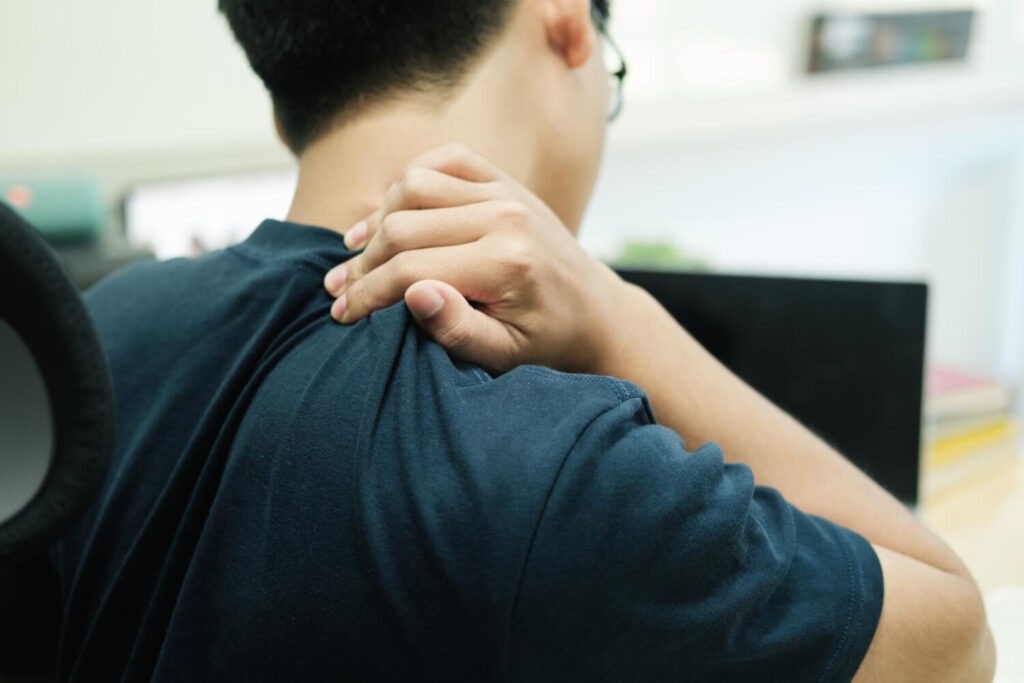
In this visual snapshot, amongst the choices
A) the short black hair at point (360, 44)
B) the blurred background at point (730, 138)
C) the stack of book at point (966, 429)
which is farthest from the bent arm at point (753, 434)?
the blurred background at point (730, 138)

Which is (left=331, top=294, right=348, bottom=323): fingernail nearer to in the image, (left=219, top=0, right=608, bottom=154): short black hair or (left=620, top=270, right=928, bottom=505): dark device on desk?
(left=219, top=0, right=608, bottom=154): short black hair

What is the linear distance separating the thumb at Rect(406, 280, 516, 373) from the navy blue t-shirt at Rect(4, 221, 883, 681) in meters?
0.01

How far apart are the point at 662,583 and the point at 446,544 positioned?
11cm

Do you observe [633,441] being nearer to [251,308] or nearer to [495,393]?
[495,393]

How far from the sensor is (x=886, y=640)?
57 centimetres

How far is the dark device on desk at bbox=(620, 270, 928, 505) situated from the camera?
1.17 m

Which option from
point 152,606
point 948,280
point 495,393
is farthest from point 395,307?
point 948,280

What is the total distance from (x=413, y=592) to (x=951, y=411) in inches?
47.2

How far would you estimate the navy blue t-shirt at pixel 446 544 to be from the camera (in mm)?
470

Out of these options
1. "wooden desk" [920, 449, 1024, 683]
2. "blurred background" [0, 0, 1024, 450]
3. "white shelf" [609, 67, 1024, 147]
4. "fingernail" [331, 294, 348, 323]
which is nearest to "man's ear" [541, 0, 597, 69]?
"fingernail" [331, 294, 348, 323]

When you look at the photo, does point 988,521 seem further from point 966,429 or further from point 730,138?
point 730,138

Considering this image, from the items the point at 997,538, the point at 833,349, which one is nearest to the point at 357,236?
the point at 833,349

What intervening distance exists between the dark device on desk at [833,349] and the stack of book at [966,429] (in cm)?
22

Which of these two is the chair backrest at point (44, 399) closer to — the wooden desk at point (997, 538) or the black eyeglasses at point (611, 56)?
the black eyeglasses at point (611, 56)
